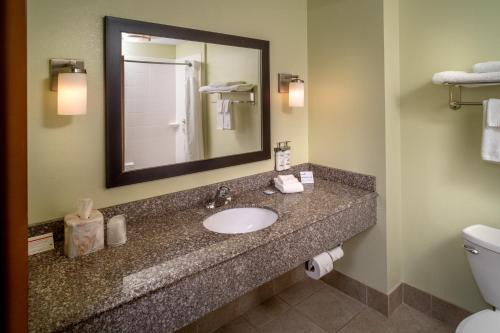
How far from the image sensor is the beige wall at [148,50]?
4.73 feet

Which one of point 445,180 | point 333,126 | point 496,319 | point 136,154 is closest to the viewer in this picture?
point 496,319

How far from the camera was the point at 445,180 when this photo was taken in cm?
181

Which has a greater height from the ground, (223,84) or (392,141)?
(223,84)

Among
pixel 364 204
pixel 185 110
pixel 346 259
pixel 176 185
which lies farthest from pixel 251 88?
pixel 346 259

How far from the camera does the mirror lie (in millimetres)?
1430

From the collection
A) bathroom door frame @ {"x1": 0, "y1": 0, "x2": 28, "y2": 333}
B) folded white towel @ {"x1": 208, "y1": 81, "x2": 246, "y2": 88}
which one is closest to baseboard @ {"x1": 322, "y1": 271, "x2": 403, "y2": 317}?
folded white towel @ {"x1": 208, "y1": 81, "x2": 246, "y2": 88}

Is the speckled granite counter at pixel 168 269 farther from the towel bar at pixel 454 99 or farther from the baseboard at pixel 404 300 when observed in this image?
the towel bar at pixel 454 99

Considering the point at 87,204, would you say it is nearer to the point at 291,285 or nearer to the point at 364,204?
the point at 364,204

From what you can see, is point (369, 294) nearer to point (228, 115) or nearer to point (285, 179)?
point (285, 179)

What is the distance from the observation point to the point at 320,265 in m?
1.69

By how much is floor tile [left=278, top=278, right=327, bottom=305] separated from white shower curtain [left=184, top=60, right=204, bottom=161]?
1.20 m

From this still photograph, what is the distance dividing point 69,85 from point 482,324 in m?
1.92

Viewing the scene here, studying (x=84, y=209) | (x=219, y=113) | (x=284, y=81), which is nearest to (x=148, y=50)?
(x=219, y=113)

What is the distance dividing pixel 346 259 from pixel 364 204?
552mm
